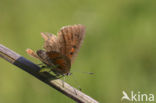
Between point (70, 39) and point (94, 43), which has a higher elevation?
point (70, 39)

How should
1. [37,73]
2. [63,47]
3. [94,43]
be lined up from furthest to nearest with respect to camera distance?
[94,43] < [63,47] < [37,73]

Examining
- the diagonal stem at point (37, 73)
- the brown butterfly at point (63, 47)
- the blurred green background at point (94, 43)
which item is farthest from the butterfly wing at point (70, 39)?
the blurred green background at point (94, 43)

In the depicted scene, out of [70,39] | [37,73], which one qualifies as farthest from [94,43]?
[37,73]

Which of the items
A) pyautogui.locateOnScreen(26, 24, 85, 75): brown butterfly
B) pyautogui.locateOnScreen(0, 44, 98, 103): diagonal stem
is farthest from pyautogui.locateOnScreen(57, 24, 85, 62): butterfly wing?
pyautogui.locateOnScreen(0, 44, 98, 103): diagonal stem

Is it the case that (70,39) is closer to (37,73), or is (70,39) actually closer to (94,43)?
(37,73)

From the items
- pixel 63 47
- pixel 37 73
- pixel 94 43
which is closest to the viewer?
pixel 37 73

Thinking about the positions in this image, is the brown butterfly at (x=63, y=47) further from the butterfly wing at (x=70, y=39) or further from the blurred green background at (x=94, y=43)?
the blurred green background at (x=94, y=43)

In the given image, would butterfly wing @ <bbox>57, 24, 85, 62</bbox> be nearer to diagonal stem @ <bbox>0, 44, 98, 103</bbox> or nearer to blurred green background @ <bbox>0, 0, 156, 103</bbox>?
diagonal stem @ <bbox>0, 44, 98, 103</bbox>

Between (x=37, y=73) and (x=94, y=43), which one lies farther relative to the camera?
(x=94, y=43)

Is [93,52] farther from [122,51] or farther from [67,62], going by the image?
[67,62]
